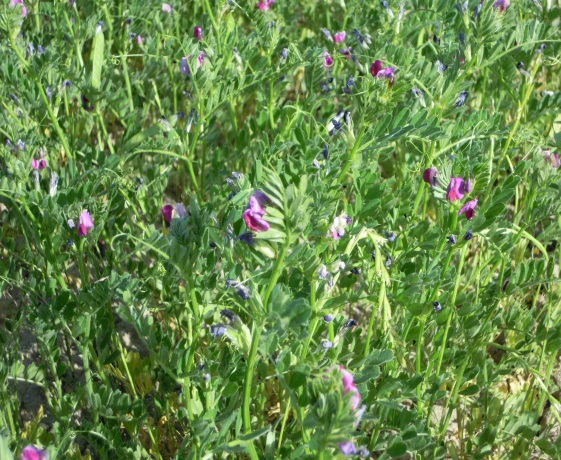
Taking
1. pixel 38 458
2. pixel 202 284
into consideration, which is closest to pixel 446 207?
pixel 202 284

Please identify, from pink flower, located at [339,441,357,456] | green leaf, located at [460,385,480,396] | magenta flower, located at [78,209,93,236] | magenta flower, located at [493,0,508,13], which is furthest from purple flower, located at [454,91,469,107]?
pink flower, located at [339,441,357,456]

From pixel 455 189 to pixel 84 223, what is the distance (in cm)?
101

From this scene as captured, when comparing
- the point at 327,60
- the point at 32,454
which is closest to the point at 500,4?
the point at 327,60

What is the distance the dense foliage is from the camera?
1.88 meters

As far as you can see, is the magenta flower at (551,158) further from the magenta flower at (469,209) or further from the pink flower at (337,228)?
the pink flower at (337,228)

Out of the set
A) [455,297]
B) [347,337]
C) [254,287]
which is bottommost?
[347,337]

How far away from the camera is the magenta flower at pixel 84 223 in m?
2.29

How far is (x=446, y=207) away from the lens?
2.35 meters

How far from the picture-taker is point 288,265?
6.11ft

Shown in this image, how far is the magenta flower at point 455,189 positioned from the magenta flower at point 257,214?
0.67 metres

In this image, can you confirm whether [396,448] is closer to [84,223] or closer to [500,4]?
[84,223]

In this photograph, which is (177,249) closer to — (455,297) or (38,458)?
(38,458)

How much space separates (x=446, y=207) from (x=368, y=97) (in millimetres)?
481

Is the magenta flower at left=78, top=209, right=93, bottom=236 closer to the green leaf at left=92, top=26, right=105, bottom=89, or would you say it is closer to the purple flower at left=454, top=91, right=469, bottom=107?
the green leaf at left=92, top=26, right=105, bottom=89
